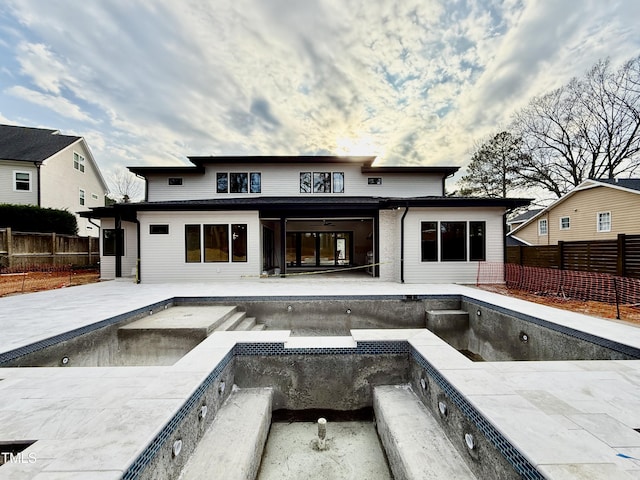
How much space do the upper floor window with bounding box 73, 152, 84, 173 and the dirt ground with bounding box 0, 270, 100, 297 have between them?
31.3 feet

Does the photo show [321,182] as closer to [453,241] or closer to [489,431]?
[453,241]

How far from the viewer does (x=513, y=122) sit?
21312 millimetres

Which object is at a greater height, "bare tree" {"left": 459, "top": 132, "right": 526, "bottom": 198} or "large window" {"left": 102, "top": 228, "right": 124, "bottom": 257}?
"bare tree" {"left": 459, "top": 132, "right": 526, "bottom": 198}

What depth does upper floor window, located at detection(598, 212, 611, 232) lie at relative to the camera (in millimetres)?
13646

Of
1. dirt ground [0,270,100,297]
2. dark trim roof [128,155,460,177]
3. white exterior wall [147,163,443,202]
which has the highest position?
dark trim roof [128,155,460,177]

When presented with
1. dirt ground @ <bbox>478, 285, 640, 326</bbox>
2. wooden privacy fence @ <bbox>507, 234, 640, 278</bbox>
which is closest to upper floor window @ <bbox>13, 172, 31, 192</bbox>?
dirt ground @ <bbox>478, 285, 640, 326</bbox>

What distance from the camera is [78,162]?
61.2 ft

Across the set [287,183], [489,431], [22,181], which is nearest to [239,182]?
[287,183]

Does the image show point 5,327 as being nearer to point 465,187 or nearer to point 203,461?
point 203,461

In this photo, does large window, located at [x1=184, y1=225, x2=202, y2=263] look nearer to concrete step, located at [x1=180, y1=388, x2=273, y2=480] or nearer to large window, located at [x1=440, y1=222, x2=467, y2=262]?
concrete step, located at [x1=180, y1=388, x2=273, y2=480]

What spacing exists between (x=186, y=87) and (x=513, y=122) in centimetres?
2425

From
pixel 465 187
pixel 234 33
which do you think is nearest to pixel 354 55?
pixel 234 33

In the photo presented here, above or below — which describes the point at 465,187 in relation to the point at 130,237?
above

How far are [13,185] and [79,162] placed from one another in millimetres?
4232
